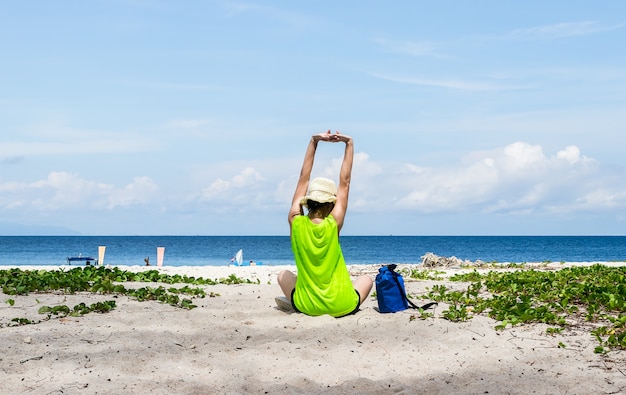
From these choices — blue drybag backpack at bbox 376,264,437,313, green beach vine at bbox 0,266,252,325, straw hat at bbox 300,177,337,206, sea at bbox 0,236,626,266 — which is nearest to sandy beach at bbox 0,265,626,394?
blue drybag backpack at bbox 376,264,437,313

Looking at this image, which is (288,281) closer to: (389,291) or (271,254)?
(389,291)

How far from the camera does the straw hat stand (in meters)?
9.23

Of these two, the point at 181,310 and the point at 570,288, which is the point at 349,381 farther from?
the point at 570,288

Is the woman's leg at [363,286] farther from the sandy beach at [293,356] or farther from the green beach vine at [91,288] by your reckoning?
the green beach vine at [91,288]

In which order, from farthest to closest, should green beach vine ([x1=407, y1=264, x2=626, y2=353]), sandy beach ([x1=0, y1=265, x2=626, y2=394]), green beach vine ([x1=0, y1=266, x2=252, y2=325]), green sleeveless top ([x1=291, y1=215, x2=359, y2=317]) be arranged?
green beach vine ([x1=0, y1=266, x2=252, y2=325]) → green sleeveless top ([x1=291, y1=215, x2=359, y2=317]) → green beach vine ([x1=407, y1=264, x2=626, y2=353]) → sandy beach ([x1=0, y1=265, x2=626, y2=394])

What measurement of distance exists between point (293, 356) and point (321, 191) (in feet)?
8.02

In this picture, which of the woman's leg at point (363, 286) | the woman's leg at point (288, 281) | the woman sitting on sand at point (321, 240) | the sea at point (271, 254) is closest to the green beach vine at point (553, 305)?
the woman's leg at point (363, 286)

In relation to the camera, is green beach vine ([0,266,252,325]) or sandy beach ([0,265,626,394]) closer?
sandy beach ([0,265,626,394])

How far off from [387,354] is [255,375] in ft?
5.70

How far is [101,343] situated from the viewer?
848cm

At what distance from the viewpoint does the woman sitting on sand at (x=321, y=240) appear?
9211 mm

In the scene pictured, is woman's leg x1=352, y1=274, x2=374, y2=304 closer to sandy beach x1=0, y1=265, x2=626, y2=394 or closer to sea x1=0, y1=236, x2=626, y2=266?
sandy beach x1=0, y1=265, x2=626, y2=394

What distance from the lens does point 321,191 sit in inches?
366

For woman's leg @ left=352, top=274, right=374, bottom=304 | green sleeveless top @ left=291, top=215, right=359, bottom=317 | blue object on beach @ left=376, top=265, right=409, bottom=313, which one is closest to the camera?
green sleeveless top @ left=291, top=215, right=359, bottom=317
